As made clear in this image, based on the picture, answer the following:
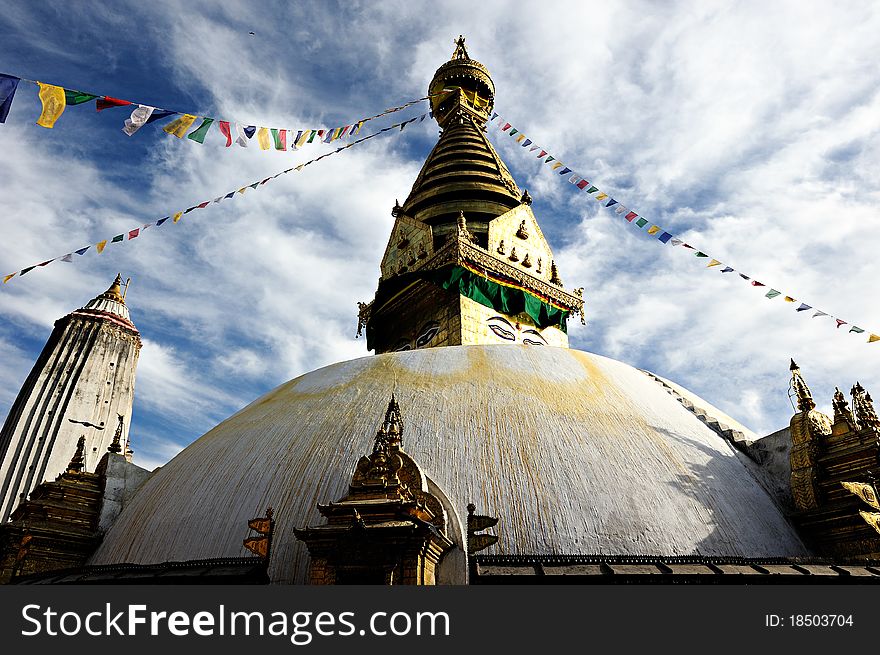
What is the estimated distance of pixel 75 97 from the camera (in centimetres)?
698

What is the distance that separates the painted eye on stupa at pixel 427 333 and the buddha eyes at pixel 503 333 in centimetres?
131

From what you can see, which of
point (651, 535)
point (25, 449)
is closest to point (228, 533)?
point (651, 535)

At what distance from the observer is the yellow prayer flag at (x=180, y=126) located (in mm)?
8035

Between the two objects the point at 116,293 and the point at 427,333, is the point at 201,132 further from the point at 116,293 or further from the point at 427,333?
the point at 116,293

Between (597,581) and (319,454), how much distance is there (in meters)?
3.17

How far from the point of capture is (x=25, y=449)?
67.8 ft

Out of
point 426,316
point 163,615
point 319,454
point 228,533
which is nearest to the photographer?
point 163,615

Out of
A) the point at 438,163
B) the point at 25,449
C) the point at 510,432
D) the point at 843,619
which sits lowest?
the point at 843,619

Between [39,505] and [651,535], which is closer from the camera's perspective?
[651,535]

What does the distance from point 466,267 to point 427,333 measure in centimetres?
185

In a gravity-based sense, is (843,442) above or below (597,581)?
above

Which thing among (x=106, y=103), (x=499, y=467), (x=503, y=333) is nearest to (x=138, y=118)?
(x=106, y=103)

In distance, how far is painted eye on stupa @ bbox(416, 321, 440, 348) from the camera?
46.7 feet

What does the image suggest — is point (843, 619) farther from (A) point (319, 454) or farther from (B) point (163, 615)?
(A) point (319, 454)
